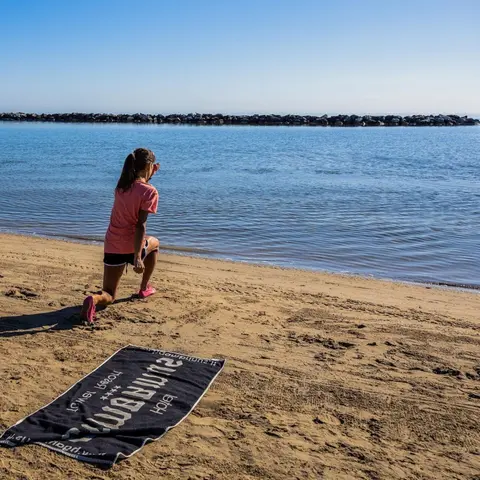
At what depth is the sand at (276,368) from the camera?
3320 millimetres

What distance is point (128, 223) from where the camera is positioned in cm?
564

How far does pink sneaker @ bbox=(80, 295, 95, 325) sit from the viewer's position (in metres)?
5.39

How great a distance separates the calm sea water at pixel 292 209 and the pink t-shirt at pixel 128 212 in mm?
4385

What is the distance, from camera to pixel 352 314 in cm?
618

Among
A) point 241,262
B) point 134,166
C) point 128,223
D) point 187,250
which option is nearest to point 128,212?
point 128,223

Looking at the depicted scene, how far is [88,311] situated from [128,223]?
36.9 inches

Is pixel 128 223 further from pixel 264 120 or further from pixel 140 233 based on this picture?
pixel 264 120

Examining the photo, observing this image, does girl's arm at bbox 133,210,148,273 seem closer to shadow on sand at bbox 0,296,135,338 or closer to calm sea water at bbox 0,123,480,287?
shadow on sand at bbox 0,296,135,338

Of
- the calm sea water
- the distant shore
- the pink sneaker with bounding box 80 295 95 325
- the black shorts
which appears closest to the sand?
the pink sneaker with bounding box 80 295 95 325

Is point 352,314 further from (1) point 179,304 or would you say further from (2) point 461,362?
(1) point 179,304

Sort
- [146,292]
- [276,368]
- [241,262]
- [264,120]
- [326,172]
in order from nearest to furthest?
[276,368] → [146,292] → [241,262] → [326,172] → [264,120]

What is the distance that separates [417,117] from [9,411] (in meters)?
82.3

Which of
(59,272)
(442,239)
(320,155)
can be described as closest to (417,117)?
(320,155)

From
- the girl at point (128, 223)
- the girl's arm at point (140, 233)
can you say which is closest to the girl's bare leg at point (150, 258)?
the girl at point (128, 223)
